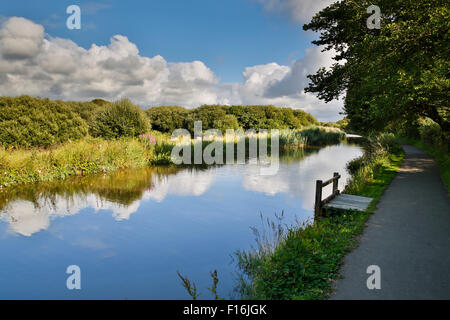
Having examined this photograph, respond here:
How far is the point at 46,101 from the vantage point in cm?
1762

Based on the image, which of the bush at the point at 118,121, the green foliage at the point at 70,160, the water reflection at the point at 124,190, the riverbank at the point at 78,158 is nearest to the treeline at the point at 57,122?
the bush at the point at 118,121

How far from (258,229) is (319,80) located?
48.9ft

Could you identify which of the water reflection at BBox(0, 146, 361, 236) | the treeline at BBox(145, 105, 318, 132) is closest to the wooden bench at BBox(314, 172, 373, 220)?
the water reflection at BBox(0, 146, 361, 236)

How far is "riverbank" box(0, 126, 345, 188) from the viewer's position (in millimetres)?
11672

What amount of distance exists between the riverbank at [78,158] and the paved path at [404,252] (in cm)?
1308

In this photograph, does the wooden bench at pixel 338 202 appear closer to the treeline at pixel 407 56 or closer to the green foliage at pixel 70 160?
the treeline at pixel 407 56

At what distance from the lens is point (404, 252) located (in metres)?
5.00

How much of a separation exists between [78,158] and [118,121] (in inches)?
225

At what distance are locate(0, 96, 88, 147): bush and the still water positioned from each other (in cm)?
563

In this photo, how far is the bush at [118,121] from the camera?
62.0ft

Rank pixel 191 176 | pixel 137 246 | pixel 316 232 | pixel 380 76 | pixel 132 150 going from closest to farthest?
pixel 316 232 → pixel 137 246 → pixel 380 76 → pixel 191 176 → pixel 132 150

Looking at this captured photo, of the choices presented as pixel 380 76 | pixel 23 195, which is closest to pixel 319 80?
pixel 380 76

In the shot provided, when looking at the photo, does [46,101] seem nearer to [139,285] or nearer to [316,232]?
[139,285]

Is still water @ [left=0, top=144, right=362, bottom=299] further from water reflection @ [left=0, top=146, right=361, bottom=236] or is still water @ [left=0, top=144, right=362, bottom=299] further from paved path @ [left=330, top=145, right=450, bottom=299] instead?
paved path @ [left=330, top=145, right=450, bottom=299]
